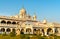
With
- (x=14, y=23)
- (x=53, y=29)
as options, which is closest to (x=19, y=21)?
(x=14, y=23)

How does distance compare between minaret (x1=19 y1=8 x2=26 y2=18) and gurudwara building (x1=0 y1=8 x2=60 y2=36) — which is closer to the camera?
gurudwara building (x1=0 y1=8 x2=60 y2=36)

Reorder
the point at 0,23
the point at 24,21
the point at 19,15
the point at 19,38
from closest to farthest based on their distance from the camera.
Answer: the point at 19,38
the point at 0,23
the point at 24,21
the point at 19,15

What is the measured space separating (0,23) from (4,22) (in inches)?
190

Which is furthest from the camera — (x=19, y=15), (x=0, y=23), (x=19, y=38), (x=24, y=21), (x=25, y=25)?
A: (x=19, y=15)

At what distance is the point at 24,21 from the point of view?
5831cm

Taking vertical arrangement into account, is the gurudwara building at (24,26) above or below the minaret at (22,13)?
below

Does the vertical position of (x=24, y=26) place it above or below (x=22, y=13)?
below

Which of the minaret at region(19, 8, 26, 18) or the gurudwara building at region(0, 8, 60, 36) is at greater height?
the minaret at region(19, 8, 26, 18)

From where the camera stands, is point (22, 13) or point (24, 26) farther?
point (22, 13)

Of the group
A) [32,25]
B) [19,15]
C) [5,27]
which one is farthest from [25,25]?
[19,15]

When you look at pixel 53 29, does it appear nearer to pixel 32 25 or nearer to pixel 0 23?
pixel 32 25

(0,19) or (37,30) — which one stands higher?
(0,19)

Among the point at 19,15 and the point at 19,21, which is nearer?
the point at 19,21

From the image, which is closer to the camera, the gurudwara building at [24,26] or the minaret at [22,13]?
the gurudwara building at [24,26]
